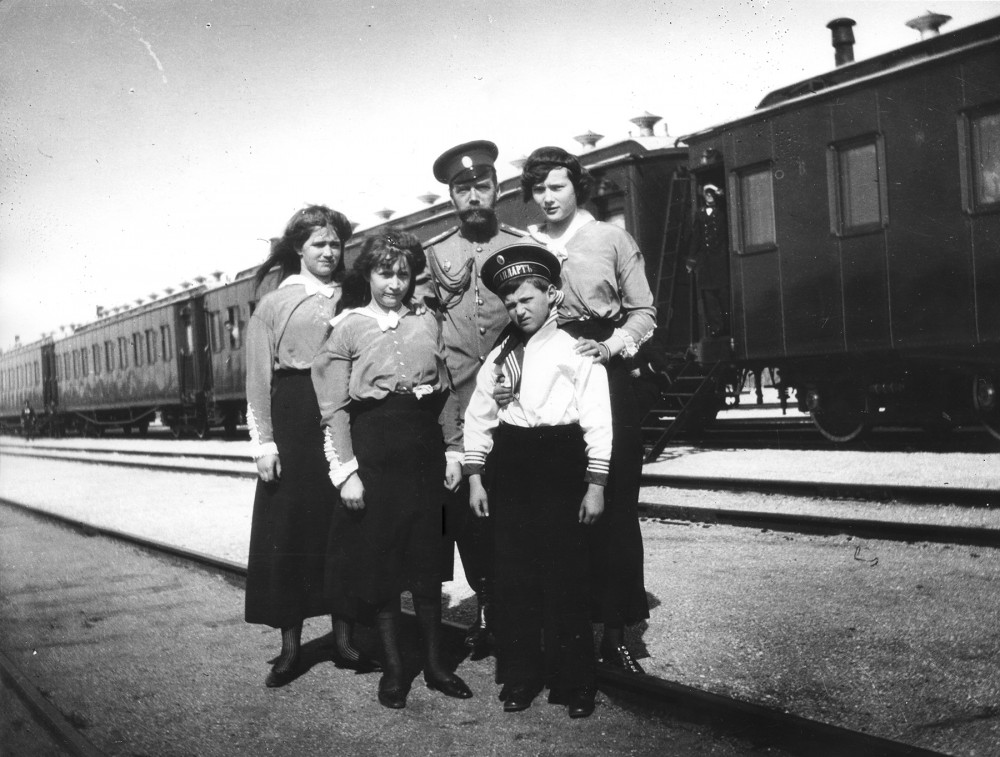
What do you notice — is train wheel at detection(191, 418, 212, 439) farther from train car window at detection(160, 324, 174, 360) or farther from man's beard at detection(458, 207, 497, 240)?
man's beard at detection(458, 207, 497, 240)

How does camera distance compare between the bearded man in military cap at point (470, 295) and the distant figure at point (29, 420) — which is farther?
the distant figure at point (29, 420)

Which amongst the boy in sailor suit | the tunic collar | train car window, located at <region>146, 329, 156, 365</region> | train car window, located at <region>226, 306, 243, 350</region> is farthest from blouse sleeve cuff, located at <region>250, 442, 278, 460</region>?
train car window, located at <region>146, 329, 156, 365</region>

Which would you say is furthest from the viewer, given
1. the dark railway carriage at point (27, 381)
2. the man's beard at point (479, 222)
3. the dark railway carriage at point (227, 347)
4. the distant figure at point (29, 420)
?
the distant figure at point (29, 420)

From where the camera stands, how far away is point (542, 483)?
319 cm

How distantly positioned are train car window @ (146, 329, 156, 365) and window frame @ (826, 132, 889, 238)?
17.6 m

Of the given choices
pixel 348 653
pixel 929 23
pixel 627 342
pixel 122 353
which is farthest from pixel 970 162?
pixel 122 353

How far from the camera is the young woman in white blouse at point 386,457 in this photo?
11.1 feet

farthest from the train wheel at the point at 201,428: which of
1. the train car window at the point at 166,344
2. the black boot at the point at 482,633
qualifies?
the black boot at the point at 482,633

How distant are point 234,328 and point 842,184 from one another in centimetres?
1288

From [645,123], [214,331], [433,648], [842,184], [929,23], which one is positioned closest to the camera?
[433,648]

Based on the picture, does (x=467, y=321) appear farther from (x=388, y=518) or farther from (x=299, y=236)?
(x=388, y=518)

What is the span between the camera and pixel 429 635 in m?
3.44

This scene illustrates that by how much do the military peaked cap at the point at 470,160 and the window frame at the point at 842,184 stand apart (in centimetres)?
604

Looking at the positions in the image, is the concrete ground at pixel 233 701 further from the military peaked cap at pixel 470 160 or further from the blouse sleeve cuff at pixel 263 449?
the military peaked cap at pixel 470 160
